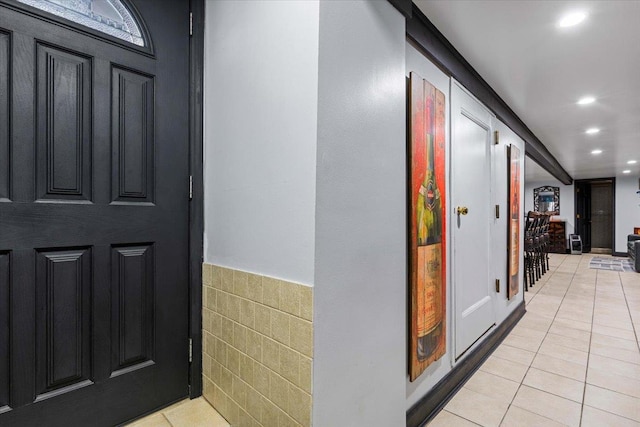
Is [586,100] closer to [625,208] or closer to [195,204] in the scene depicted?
[195,204]

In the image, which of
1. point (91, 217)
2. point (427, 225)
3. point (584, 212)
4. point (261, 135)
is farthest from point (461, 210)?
point (584, 212)

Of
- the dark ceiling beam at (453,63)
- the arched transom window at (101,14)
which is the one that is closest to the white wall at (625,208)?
the dark ceiling beam at (453,63)

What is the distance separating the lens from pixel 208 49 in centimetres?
162

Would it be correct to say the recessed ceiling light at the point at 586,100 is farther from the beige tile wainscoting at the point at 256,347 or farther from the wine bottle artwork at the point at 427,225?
the beige tile wainscoting at the point at 256,347

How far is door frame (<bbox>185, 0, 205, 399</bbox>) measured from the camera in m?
1.61

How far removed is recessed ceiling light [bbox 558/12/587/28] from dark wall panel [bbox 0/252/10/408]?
9.64 ft

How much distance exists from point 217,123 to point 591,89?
10.8 ft

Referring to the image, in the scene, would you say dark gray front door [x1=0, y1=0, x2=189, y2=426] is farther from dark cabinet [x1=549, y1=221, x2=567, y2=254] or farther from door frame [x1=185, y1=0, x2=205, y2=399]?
dark cabinet [x1=549, y1=221, x2=567, y2=254]

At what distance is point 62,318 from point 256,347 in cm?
79

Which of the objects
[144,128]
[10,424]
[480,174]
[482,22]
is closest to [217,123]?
[144,128]


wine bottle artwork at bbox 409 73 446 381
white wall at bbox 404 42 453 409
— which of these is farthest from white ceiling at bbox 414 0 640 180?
wine bottle artwork at bbox 409 73 446 381

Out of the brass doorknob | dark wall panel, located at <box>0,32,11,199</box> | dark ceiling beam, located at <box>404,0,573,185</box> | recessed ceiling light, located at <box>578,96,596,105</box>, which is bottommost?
the brass doorknob

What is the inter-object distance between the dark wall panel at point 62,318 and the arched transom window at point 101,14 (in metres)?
0.96

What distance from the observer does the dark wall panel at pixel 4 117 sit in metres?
1.12
